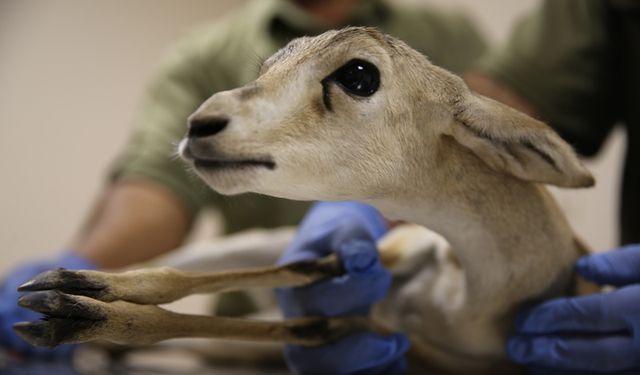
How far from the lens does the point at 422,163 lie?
652 millimetres

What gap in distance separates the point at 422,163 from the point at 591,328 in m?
0.29

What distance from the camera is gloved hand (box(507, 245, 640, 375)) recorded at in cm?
73

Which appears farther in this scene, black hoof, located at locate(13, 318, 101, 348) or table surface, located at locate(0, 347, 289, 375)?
table surface, located at locate(0, 347, 289, 375)

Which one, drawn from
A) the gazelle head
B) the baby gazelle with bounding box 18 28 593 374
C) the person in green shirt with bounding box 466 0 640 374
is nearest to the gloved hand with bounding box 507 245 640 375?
the baby gazelle with bounding box 18 28 593 374

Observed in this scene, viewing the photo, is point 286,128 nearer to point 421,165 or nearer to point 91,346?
point 421,165

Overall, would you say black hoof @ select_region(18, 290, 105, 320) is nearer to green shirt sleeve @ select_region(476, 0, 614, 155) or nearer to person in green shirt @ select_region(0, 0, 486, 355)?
person in green shirt @ select_region(0, 0, 486, 355)

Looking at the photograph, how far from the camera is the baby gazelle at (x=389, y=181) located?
0.55 meters

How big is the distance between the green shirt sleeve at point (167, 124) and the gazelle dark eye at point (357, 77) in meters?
1.00

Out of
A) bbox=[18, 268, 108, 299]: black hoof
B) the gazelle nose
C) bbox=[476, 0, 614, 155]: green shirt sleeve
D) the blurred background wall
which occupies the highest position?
the blurred background wall

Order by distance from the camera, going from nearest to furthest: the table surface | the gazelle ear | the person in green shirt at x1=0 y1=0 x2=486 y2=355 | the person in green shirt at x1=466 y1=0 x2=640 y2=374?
1. the gazelle ear
2. the table surface
3. the person in green shirt at x1=466 y1=0 x2=640 y2=374
4. the person in green shirt at x1=0 y1=0 x2=486 y2=355

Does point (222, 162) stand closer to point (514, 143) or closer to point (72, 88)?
point (514, 143)

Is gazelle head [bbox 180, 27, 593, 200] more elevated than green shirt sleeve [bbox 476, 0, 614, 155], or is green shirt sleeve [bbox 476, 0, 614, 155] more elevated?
green shirt sleeve [bbox 476, 0, 614, 155]

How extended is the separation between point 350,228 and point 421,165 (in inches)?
7.4

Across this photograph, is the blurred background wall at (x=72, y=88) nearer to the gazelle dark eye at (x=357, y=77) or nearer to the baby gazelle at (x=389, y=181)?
the baby gazelle at (x=389, y=181)
